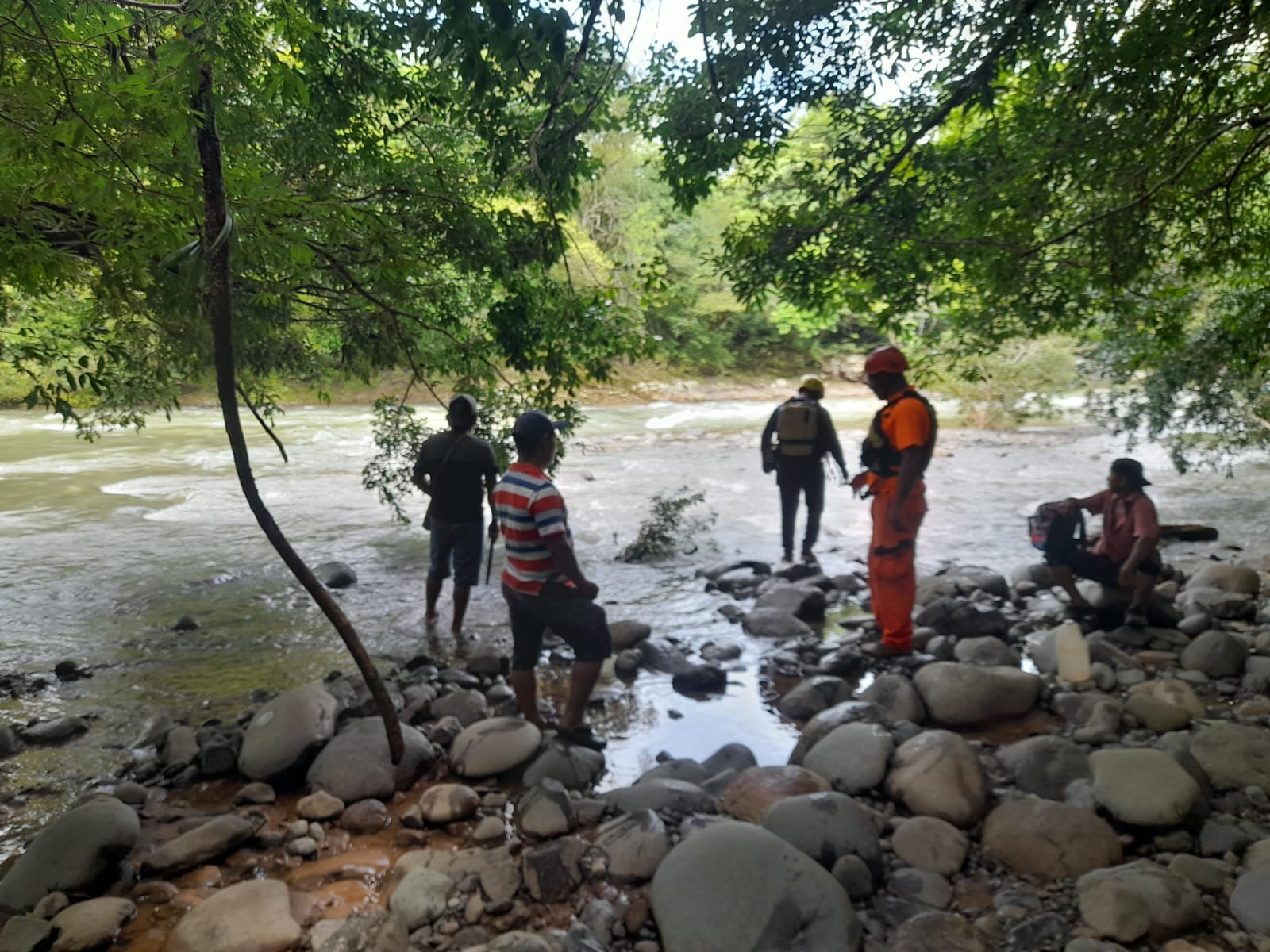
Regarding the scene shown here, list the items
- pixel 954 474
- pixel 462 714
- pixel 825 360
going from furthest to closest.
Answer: pixel 825 360 → pixel 954 474 → pixel 462 714

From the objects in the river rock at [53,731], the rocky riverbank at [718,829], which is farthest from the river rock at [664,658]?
the river rock at [53,731]

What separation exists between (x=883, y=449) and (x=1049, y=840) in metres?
2.53

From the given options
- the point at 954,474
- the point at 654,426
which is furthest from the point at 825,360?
the point at 954,474

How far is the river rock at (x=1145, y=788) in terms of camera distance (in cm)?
320

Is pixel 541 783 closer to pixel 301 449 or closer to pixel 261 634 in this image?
pixel 261 634

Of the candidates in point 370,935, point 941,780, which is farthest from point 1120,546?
point 370,935

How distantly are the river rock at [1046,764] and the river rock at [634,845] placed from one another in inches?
64.5

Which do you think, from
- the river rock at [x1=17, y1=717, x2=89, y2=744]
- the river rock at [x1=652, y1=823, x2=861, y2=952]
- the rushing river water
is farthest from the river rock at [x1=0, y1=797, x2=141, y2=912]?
the river rock at [x1=652, y1=823, x2=861, y2=952]

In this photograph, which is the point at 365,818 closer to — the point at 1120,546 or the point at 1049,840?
the point at 1049,840

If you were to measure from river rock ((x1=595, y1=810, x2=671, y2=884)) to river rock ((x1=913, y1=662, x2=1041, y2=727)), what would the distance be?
182cm

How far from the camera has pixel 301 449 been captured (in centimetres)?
1775

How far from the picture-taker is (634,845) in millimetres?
3217

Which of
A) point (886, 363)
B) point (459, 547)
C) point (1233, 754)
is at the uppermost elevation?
point (886, 363)

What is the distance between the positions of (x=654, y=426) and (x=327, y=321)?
54.0 feet
